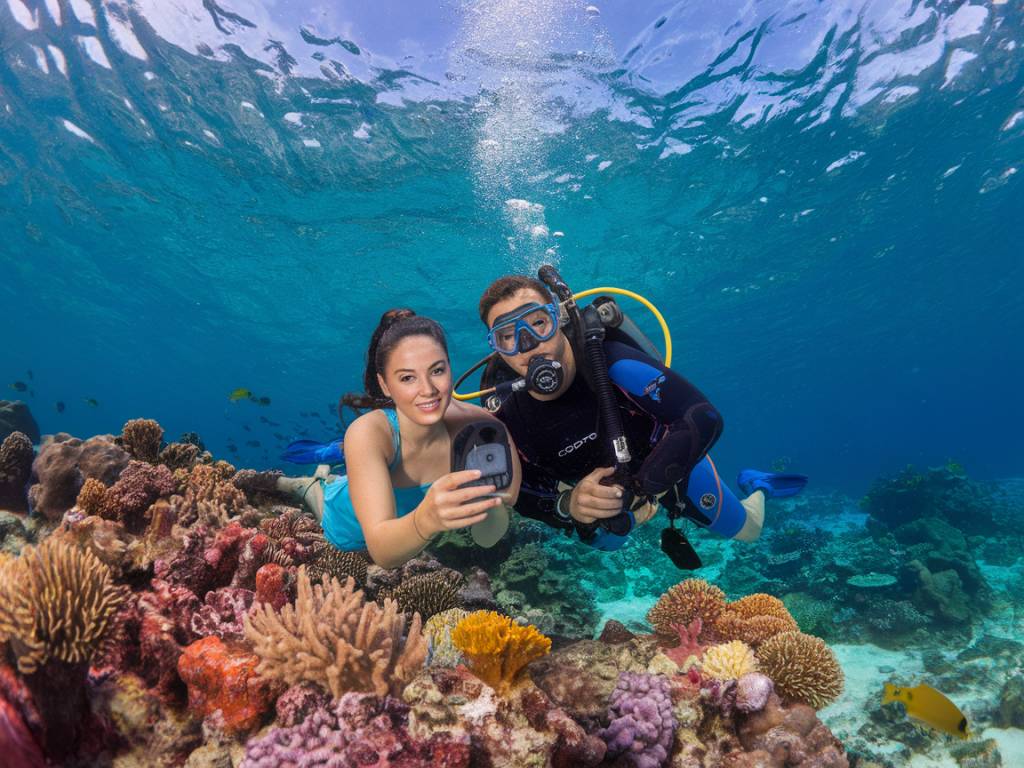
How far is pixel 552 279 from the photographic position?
4.64 m

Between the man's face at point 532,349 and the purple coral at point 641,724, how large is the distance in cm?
255

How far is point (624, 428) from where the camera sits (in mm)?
4742

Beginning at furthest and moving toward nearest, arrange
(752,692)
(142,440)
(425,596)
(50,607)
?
(142,440) < (425,596) < (752,692) < (50,607)

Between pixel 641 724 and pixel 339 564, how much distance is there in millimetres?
3579

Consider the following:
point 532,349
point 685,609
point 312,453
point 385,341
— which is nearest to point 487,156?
point 312,453

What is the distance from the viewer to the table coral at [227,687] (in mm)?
2594

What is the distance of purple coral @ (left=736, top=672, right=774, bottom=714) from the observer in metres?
3.17

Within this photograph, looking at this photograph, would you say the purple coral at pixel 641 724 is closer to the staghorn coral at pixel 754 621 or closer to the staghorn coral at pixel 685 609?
the staghorn coral at pixel 685 609

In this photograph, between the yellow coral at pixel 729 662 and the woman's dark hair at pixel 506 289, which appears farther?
the woman's dark hair at pixel 506 289

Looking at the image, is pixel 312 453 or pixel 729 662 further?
pixel 312 453

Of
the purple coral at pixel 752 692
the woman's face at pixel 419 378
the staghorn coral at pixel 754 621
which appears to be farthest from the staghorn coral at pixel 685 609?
the woman's face at pixel 419 378

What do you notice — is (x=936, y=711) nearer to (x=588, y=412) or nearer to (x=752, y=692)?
(x=752, y=692)

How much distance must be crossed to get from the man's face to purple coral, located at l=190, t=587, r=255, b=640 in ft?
8.97

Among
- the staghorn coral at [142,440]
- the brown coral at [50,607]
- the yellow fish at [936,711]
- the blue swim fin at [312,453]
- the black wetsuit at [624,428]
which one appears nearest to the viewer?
the brown coral at [50,607]
